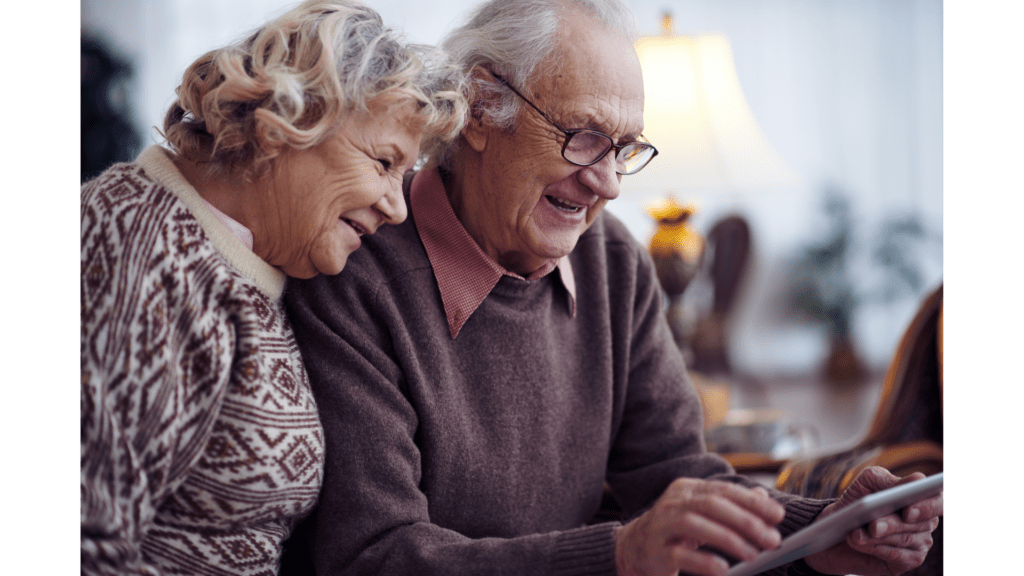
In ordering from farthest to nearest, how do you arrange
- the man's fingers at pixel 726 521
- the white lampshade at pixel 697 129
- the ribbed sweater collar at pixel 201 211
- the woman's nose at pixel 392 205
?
the white lampshade at pixel 697 129 → the woman's nose at pixel 392 205 → the ribbed sweater collar at pixel 201 211 → the man's fingers at pixel 726 521

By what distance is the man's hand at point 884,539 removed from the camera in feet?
3.37

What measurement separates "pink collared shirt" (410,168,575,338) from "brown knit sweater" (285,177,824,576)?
2 centimetres

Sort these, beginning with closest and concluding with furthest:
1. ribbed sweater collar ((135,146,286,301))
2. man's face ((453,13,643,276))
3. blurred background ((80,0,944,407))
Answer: ribbed sweater collar ((135,146,286,301)) < man's face ((453,13,643,276)) < blurred background ((80,0,944,407))

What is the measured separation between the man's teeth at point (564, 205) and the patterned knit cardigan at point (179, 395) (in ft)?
1.39

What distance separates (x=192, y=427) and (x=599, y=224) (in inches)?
30.5

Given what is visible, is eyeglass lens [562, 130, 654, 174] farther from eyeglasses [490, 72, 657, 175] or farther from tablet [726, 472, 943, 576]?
tablet [726, 472, 943, 576]

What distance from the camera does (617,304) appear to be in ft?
4.54

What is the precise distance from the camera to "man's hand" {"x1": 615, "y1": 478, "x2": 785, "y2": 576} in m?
0.81

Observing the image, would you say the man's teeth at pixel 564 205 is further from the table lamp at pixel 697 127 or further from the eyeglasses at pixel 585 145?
the table lamp at pixel 697 127

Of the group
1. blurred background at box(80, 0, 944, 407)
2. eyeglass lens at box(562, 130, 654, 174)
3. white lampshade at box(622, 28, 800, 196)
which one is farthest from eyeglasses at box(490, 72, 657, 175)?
blurred background at box(80, 0, 944, 407)

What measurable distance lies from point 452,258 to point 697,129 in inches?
36.4

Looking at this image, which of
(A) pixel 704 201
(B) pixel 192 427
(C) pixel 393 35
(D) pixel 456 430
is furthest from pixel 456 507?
(A) pixel 704 201

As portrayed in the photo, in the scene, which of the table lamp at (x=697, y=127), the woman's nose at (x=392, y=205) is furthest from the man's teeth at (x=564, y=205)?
the table lamp at (x=697, y=127)

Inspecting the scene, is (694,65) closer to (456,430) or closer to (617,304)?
(617,304)
